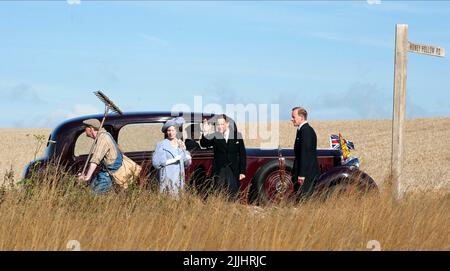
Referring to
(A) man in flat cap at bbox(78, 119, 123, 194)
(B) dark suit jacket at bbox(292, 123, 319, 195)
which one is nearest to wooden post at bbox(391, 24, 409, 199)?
(B) dark suit jacket at bbox(292, 123, 319, 195)

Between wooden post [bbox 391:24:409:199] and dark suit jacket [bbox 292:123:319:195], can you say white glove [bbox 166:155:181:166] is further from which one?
wooden post [bbox 391:24:409:199]

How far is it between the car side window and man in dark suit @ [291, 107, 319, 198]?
2.08m

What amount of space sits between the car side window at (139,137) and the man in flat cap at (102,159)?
682 mm

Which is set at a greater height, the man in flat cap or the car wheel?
the man in flat cap

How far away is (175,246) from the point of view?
7375 millimetres

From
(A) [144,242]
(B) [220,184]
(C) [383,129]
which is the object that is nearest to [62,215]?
(A) [144,242]

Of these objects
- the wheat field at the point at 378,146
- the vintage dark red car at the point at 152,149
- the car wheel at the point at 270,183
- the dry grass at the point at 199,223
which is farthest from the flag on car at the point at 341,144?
the dry grass at the point at 199,223

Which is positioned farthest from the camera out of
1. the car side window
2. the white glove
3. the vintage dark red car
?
the car side window

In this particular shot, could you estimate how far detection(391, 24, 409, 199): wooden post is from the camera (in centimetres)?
1331

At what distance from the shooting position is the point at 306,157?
1061 cm

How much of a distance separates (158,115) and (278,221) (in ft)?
12.9

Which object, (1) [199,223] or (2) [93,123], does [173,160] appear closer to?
(2) [93,123]

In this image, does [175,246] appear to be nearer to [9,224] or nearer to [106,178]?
[9,224]

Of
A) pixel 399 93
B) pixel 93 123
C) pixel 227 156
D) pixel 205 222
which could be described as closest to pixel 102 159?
pixel 93 123
